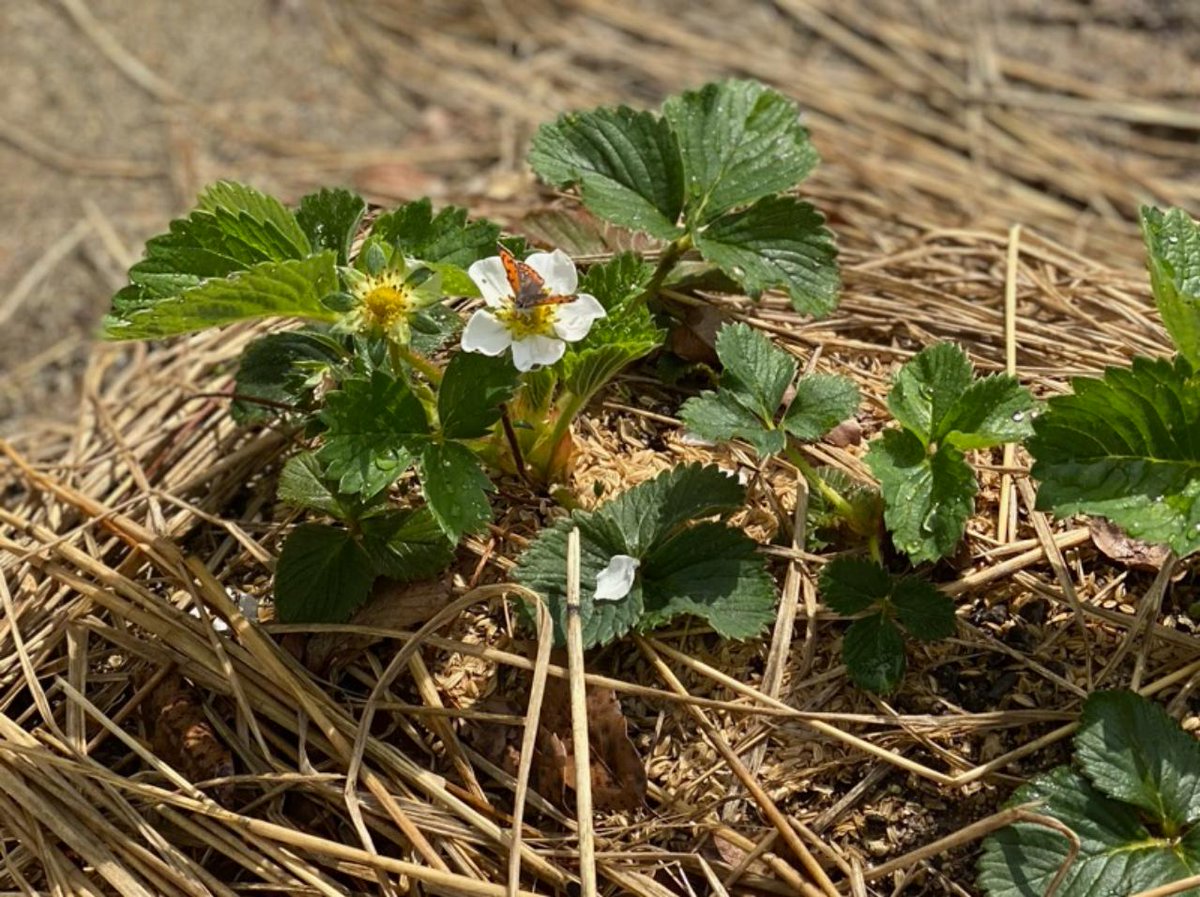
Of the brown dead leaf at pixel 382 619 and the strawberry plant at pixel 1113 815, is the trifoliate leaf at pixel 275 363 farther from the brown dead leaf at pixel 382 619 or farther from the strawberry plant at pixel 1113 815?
the strawberry plant at pixel 1113 815

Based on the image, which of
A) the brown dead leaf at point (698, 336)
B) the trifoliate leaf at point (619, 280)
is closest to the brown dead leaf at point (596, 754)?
the trifoliate leaf at point (619, 280)

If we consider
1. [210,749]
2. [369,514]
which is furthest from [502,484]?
[210,749]

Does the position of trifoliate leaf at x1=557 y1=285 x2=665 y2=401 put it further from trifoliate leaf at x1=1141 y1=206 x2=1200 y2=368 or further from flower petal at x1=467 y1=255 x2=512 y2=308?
trifoliate leaf at x1=1141 y1=206 x2=1200 y2=368

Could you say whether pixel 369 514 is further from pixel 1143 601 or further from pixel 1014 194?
pixel 1014 194

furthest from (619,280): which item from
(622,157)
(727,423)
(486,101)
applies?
(486,101)

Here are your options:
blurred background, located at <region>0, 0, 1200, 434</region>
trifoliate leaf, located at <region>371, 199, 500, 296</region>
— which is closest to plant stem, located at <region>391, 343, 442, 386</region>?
trifoliate leaf, located at <region>371, 199, 500, 296</region>
